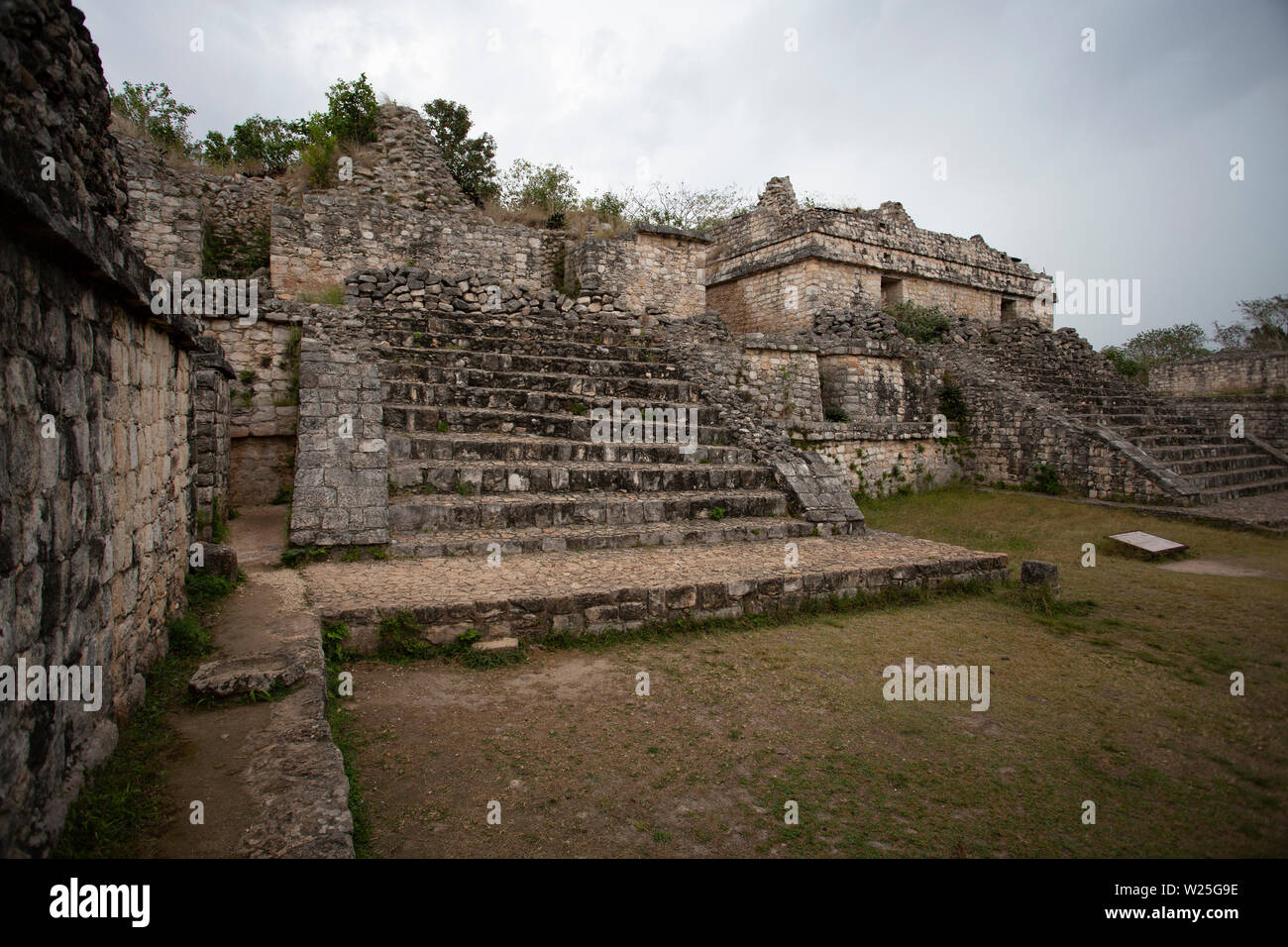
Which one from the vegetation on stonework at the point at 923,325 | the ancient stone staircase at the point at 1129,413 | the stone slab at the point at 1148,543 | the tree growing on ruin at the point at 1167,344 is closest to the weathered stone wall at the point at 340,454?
the stone slab at the point at 1148,543

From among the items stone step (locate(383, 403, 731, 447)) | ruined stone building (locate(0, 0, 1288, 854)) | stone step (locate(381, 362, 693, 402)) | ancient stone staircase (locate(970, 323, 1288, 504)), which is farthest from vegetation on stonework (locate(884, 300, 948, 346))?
stone step (locate(383, 403, 731, 447))

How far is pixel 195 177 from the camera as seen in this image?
11961 millimetres

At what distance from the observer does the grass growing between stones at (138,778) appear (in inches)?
82.8

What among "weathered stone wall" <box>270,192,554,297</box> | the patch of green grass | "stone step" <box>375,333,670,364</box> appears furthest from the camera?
"weathered stone wall" <box>270,192,554,297</box>

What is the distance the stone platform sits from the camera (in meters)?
4.65

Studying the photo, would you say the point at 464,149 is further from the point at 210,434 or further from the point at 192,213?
the point at 210,434

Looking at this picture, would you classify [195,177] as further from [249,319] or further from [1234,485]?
[1234,485]

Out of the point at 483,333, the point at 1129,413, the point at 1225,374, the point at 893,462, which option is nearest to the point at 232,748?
the point at 483,333

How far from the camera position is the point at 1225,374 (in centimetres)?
1923

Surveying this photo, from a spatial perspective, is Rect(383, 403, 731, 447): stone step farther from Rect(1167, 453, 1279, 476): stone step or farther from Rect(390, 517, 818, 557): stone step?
Rect(1167, 453, 1279, 476): stone step

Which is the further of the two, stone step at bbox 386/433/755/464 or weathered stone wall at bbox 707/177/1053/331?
weathered stone wall at bbox 707/177/1053/331

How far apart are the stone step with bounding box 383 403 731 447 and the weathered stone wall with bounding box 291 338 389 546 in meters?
0.39

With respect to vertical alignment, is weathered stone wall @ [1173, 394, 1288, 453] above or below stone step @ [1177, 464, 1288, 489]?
above
